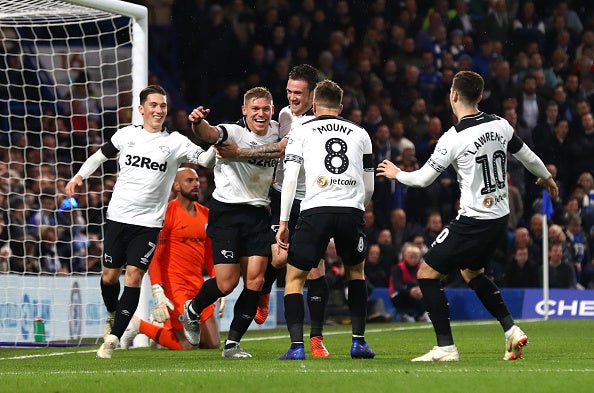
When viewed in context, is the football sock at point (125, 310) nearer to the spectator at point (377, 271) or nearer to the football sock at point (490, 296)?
the football sock at point (490, 296)

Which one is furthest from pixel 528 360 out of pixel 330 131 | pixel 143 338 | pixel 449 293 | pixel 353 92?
pixel 353 92

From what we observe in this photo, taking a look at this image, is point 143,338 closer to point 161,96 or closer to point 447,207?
point 161,96

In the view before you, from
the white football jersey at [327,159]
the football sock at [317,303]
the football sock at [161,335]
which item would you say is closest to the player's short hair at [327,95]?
the white football jersey at [327,159]

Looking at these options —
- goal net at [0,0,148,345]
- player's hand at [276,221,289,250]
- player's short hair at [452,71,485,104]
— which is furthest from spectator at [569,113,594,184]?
player's hand at [276,221,289,250]

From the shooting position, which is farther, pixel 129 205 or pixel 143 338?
pixel 143 338

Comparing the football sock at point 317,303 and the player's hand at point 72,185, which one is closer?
the football sock at point 317,303

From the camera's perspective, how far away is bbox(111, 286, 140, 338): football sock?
10.2 meters

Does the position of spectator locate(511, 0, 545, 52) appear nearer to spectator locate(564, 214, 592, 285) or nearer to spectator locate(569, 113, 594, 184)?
spectator locate(569, 113, 594, 184)

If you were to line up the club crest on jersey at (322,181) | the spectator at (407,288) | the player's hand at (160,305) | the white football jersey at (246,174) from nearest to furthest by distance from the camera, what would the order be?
the club crest on jersey at (322,181)
the white football jersey at (246,174)
the player's hand at (160,305)
the spectator at (407,288)

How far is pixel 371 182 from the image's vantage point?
9.12 metres

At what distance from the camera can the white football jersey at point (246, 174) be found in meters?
9.88

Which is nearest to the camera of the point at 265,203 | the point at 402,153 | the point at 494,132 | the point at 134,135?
the point at 494,132

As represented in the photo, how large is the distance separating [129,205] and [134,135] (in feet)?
2.21

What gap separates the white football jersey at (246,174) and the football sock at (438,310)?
1.84 metres
